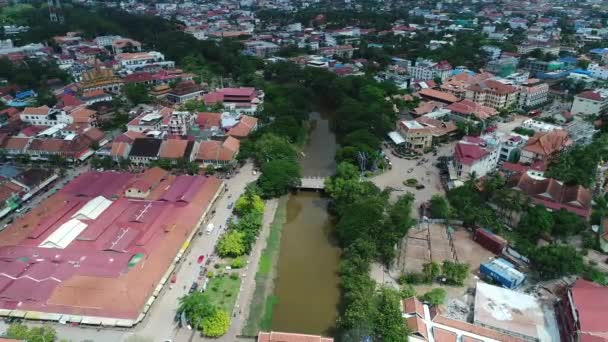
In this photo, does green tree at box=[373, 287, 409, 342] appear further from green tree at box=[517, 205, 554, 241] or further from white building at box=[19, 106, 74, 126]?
white building at box=[19, 106, 74, 126]

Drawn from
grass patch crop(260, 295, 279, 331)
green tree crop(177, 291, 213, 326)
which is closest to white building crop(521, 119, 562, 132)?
grass patch crop(260, 295, 279, 331)

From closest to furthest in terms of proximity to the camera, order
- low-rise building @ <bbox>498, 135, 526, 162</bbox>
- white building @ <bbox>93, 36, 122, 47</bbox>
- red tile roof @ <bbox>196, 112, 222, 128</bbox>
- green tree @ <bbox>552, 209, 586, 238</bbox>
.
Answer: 1. green tree @ <bbox>552, 209, 586, 238</bbox>
2. low-rise building @ <bbox>498, 135, 526, 162</bbox>
3. red tile roof @ <bbox>196, 112, 222, 128</bbox>
4. white building @ <bbox>93, 36, 122, 47</bbox>

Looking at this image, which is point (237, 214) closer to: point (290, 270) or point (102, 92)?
point (290, 270)

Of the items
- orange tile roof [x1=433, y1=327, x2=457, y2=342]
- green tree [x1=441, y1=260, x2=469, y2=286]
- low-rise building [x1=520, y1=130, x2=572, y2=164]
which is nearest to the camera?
orange tile roof [x1=433, y1=327, x2=457, y2=342]

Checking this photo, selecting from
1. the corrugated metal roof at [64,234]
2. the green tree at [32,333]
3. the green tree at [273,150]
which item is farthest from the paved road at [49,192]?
the green tree at [273,150]

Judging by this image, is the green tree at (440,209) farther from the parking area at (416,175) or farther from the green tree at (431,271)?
the green tree at (431,271)

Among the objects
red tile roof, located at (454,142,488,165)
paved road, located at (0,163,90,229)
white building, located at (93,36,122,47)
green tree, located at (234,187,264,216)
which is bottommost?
paved road, located at (0,163,90,229)
